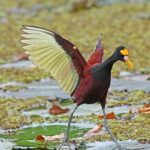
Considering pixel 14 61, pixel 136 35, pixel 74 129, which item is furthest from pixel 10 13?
pixel 74 129

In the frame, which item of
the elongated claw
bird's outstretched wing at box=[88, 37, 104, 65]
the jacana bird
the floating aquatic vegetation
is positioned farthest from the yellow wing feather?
the floating aquatic vegetation

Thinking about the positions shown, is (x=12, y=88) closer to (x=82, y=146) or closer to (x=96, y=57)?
(x=96, y=57)

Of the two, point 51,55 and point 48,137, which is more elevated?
point 51,55

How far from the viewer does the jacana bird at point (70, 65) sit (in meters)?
5.98

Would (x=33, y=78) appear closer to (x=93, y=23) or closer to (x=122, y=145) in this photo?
(x=122, y=145)

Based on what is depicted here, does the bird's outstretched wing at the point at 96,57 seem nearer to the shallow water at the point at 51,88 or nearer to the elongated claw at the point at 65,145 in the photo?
the elongated claw at the point at 65,145

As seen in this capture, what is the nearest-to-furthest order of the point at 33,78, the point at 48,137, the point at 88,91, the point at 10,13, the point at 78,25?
the point at 88,91 → the point at 48,137 → the point at 33,78 → the point at 78,25 → the point at 10,13

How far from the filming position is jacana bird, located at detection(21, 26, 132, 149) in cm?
598

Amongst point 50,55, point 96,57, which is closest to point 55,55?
point 50,55

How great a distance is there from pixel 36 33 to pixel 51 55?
0.23m

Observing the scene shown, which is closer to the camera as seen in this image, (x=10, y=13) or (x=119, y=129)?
(x=119, y=129)

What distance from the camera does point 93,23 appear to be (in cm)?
1548

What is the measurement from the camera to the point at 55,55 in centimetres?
620

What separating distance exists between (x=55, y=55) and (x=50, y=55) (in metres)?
0.05
